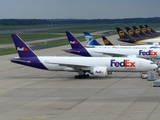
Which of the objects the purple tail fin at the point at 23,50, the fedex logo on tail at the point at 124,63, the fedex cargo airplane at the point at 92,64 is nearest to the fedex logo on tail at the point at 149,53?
the fedex cargo airplane at the point at 92,64

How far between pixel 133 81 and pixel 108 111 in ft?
62.7

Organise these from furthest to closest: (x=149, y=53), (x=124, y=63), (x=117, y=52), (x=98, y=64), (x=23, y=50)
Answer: (x=117, y=52) → (x=149, y=53) → (x=23, y=50) → (x=98, y=64) → (x=124, y=63)

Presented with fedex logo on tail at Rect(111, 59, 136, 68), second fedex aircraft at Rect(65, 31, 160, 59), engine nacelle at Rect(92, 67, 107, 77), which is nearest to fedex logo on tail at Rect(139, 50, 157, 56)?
second fedex aircraft at Rect(65, 31, 160, 59)

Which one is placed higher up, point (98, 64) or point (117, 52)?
point (98, 64)

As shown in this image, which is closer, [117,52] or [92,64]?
[92,64]

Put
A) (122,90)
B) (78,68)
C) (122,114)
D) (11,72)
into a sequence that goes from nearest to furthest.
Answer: (122,114)
(122,90)
(78,68)
(11,72)

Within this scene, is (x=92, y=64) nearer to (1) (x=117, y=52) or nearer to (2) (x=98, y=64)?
(2) (x=98, y=64)

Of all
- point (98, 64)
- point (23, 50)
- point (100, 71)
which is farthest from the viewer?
point (23, 50)

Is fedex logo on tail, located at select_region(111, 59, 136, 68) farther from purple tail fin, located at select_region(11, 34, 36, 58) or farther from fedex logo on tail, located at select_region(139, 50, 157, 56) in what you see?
fedex logo on tail, located at select_region(139, 50, 157, 56)

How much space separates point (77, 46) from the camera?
255 feet

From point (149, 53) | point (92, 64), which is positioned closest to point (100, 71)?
point (92, 64)

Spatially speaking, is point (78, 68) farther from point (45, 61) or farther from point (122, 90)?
point (122, 90)

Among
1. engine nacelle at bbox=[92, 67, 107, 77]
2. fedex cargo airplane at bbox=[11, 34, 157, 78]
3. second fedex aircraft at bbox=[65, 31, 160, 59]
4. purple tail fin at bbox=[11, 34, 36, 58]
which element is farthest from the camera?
second fedex aircraft at bbox=[65, 31, 160, 59]

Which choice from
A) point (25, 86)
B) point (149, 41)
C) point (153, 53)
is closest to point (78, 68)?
point (25, 86)
